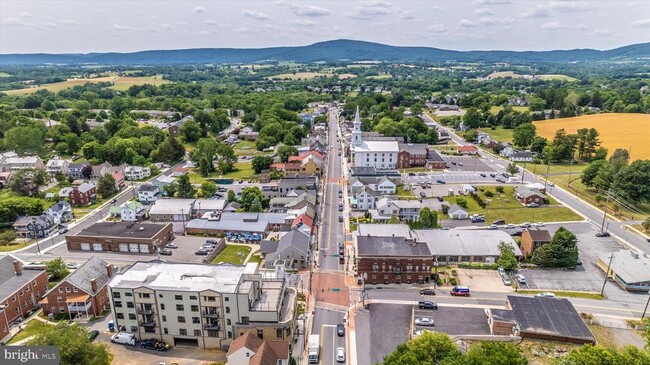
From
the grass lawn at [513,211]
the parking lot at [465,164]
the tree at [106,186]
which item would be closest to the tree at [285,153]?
the tree at [106,186]

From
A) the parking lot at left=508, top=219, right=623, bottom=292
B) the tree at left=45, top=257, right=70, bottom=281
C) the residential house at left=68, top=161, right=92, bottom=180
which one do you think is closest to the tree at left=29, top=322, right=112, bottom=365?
the tree at left=45, top=257, right=70, bottom=281

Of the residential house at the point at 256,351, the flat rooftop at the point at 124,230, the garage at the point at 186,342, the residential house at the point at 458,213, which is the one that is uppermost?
the residential house at the point at 256,351

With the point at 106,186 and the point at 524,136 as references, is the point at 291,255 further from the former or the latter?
the point at 524,136

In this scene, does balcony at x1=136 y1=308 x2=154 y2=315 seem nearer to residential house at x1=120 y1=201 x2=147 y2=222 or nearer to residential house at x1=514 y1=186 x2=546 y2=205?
residential house at x1=120 y1=201 x2=147 y2=222

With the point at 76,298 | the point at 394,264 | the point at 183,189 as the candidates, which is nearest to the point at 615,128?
the point at 394,264

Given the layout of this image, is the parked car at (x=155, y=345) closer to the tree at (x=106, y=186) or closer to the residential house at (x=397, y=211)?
the residential house at (x=397, y=211)
